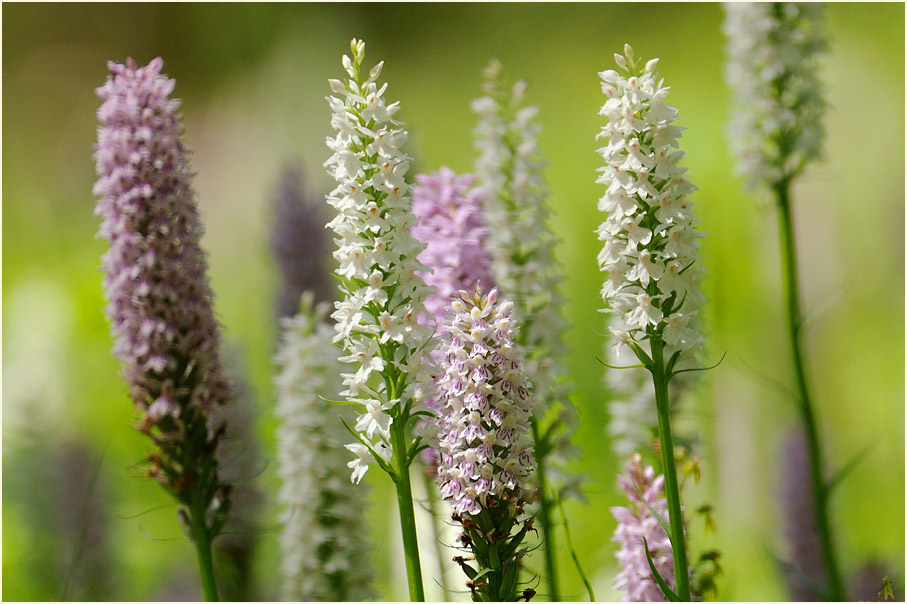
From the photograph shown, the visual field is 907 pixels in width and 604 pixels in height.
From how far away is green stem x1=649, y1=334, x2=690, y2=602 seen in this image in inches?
53.3

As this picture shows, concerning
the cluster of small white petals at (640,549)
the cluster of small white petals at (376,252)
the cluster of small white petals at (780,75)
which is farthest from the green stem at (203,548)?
the cluster of small white petals at (780,75)

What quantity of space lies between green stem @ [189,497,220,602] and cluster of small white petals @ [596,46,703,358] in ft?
3.00

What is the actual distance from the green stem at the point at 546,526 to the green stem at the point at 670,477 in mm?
280

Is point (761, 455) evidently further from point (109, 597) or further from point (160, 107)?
point (160, 107)

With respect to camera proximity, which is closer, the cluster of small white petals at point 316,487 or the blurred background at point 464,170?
the cluster of small white petals at point 316,487

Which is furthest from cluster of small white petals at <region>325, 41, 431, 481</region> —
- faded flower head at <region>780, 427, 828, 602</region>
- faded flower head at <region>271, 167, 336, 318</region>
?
faded flower head at <region>780, 427, 828, 602</region>

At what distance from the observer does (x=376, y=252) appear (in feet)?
4.38

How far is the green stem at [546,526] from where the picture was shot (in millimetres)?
1610

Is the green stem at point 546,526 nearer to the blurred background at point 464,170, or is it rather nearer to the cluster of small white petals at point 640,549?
the cluster of small white petals at point 640,549

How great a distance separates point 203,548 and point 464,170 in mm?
2604

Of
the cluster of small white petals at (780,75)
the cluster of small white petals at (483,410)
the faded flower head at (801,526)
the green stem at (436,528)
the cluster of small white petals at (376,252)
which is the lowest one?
the faded flower head at (801,526)

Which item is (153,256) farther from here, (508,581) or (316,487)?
(508,581)

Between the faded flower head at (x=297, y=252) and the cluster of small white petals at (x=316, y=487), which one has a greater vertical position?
the faded flower head at (x=297, y=252)

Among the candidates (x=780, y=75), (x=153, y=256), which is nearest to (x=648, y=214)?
(x=153, y=256)
